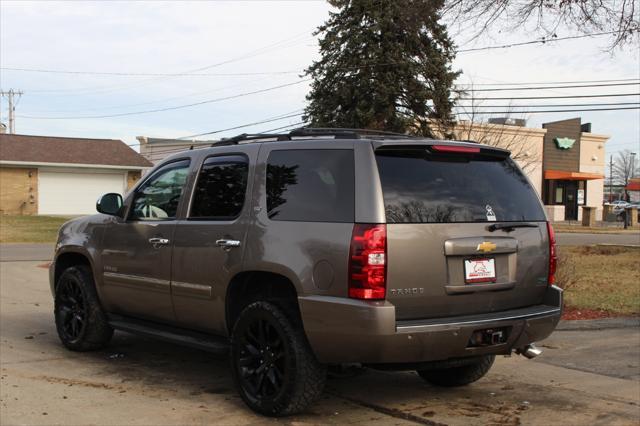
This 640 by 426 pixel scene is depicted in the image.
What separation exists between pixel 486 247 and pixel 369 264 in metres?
0.90

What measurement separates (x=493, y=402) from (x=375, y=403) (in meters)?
0.93

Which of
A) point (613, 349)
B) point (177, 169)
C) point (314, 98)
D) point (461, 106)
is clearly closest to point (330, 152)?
point (177, 169)

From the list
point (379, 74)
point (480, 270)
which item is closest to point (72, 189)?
point (379, 74)

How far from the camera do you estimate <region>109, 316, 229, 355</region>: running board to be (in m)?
5.25

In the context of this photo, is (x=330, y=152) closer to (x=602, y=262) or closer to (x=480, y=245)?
(x=480, y=245)

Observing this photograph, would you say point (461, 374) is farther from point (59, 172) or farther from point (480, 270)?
point (59, 172)

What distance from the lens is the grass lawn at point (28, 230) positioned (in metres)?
23.7

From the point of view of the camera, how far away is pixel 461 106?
2795 cm

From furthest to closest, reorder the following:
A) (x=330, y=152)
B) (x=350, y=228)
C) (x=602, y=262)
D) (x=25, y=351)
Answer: (x=602, y=262) → (x=25, y=351) → (x=330, y=152) → (x=350, y=228)

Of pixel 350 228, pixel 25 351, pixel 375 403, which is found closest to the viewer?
pixel 350 228

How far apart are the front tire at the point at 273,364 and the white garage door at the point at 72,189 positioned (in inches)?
1508

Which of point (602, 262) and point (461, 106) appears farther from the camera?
point (461, 106)

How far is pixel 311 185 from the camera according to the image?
15.6ft

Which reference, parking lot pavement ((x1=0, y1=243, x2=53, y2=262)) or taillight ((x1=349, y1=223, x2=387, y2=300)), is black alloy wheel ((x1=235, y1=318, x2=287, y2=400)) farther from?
parking lot pavement ((x1=0, y1=243, x2=53, y2=262))
